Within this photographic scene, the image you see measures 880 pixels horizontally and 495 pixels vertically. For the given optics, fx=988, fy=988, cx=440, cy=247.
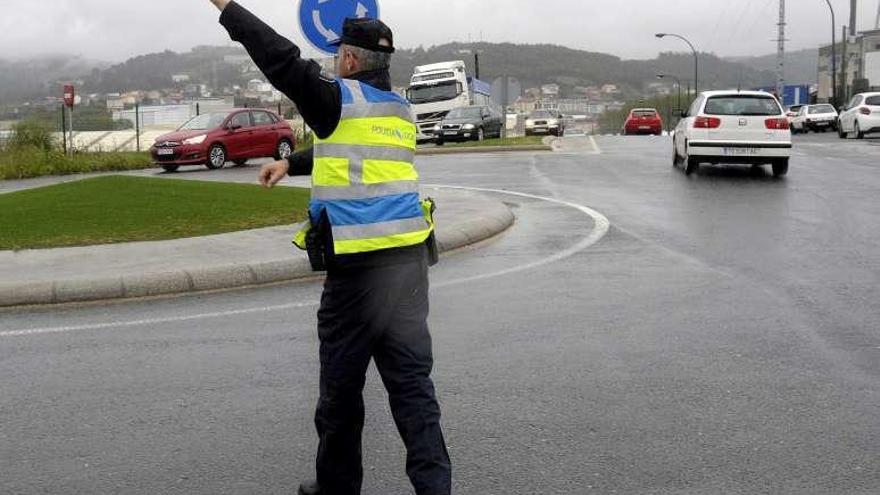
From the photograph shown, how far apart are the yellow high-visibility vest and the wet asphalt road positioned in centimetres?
108

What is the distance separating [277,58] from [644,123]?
5100 cm

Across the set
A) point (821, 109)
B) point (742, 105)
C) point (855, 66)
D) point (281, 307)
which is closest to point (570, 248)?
point (281, 307)

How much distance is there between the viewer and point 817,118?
48062mm

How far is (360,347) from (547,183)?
13768 millimetres

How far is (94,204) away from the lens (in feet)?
38.6

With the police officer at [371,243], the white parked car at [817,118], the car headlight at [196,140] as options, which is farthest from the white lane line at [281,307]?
the white parked car at [817,118]

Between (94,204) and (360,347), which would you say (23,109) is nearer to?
(94,204)

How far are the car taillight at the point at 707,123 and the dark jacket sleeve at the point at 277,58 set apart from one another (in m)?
15.4

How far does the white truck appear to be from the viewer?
4140 centimetres

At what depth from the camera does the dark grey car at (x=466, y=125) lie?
37.2 m

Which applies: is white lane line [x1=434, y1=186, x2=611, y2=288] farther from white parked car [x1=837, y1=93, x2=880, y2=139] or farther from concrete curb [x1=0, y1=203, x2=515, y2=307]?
white parked car [x1=837, y1=93, x2=880, y2=139]

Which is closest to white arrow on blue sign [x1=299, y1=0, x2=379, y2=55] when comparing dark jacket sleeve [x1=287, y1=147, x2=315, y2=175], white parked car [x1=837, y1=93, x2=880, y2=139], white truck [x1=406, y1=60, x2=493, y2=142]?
dark jacket sleeve [x1=287, y1=147, x2=315, y2=175]

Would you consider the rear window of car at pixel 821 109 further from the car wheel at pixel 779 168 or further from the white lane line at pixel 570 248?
the white lane line at pixel 570 248

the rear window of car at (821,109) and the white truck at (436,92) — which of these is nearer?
the white truck at (436,92)
